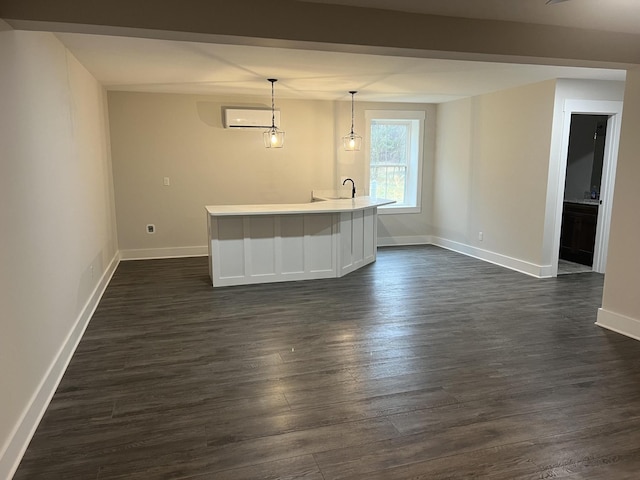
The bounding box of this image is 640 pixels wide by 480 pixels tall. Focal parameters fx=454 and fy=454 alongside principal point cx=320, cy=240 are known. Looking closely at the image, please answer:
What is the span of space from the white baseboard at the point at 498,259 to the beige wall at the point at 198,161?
1.90 m

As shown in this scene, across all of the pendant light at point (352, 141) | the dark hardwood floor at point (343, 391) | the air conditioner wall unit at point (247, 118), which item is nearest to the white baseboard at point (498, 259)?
the dark hardwood floor at point (343, 391)

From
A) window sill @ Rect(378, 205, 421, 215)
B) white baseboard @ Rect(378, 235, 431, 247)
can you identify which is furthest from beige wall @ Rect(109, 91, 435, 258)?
white baseboard @ Rect(378, 235, 431, 247)

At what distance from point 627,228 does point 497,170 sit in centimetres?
264

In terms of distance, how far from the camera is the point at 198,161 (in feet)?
21.6

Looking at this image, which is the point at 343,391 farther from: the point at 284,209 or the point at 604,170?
the point at 604,170

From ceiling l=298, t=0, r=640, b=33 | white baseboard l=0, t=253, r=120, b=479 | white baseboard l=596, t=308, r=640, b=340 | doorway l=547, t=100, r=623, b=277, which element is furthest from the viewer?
doorway l=547, t=100, r=623, b=277

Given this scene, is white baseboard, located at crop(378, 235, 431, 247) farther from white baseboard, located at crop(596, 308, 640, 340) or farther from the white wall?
the white wall

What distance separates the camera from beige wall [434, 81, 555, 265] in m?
5.46

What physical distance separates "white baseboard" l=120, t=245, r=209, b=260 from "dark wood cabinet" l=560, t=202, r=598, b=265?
524 cm

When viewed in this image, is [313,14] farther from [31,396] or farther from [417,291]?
[417,291]

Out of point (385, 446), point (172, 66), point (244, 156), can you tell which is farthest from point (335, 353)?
point (244, 156)

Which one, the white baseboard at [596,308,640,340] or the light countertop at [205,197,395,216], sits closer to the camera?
the white baseboard at [596,308,640,340]

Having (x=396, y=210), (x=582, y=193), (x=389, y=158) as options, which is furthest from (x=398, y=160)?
(x=582, y=193)

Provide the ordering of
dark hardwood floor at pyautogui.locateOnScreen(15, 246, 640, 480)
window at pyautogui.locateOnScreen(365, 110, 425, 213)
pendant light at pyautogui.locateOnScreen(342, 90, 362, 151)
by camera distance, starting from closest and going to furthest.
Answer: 1. dark hardwood floor at pyautogui.locateOnScreen(15, 246, 640, 480)
2. pendant light at pyautogui.locateOnScreen(342, 90, 362, 151)
3. window at pyautogui.locateOnScreen(365, 110, 425, 213)
